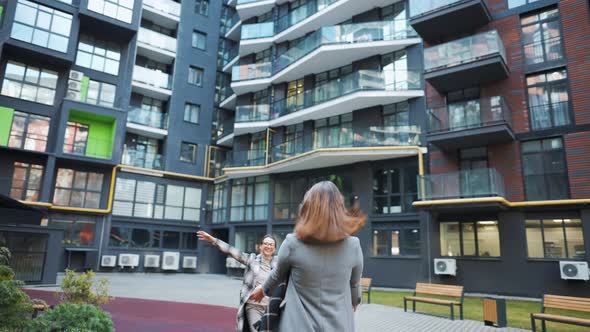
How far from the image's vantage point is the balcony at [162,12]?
2971 cm

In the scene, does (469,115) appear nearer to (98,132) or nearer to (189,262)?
(189,262)

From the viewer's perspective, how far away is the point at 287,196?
2562cm

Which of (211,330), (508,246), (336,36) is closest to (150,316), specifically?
(211,330)

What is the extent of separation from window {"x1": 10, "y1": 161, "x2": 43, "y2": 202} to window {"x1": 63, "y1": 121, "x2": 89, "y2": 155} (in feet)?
7.30

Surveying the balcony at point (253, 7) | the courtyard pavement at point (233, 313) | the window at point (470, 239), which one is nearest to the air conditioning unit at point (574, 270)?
the window at point (470, 239)

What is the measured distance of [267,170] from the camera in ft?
85.4

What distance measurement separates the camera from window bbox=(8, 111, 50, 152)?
23125 mm

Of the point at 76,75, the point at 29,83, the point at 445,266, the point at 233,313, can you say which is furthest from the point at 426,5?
the point at 29,83

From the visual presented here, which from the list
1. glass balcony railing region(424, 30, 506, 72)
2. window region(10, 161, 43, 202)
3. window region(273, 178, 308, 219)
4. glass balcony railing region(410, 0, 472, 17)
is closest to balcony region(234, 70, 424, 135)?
glass balcony railing region(424, 30, 506, 72)

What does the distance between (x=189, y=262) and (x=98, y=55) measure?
51.9 ft

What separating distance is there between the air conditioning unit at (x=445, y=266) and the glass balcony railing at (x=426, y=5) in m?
11.7

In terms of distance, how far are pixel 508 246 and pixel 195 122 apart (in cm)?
2333

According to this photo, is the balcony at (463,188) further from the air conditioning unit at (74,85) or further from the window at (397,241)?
the air conditioning unit at (74,85)

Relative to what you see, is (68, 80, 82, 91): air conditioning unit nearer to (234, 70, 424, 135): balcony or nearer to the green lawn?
(234, 70, 424, 135): balcony
